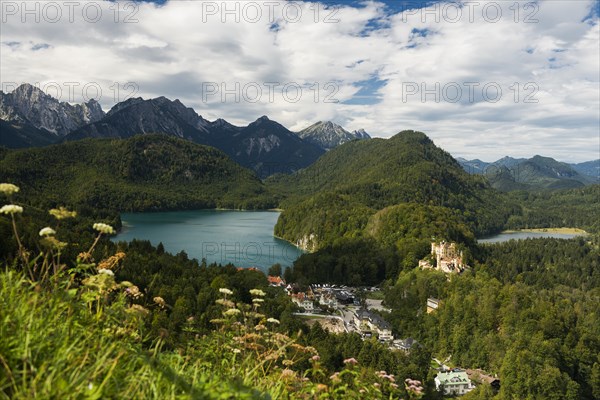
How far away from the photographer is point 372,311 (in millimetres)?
40719

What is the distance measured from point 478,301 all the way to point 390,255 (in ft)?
74.2

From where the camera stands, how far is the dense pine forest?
2602mm

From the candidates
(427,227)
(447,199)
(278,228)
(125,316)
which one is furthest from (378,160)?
(125,316)

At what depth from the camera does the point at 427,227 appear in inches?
2630

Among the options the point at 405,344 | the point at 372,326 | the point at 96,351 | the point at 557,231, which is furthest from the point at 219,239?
the point at 557,231

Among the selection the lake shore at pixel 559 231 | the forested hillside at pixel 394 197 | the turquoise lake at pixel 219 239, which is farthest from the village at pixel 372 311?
the lake shore at pixel 559 231

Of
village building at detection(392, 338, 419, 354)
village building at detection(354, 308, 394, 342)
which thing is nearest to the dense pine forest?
village building at detection(392, 338, 419, 354)

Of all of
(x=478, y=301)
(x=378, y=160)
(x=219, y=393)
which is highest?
(x=378, y=160)

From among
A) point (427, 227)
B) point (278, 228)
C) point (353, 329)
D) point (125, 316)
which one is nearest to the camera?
point (125, 316)

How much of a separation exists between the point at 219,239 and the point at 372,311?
41.2 metres

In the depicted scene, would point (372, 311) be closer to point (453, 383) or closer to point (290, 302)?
point (290, 302)

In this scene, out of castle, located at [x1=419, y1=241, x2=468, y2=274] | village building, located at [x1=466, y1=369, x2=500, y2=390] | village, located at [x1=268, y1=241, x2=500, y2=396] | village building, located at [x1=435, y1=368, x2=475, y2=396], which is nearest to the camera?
village building, located at [x1=435, y1=368, x2=475, y2=396]

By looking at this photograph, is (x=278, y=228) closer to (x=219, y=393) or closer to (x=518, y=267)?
(x=518, y=267)

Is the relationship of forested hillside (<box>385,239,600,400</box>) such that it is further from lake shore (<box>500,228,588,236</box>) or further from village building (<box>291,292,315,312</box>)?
lake shore (<box>500,228,588,236</box>)
